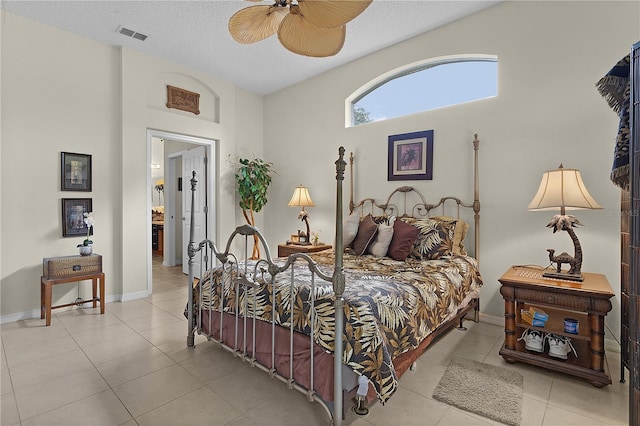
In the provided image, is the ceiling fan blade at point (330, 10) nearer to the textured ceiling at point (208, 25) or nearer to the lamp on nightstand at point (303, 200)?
the textured ceiling at point (208, 25)

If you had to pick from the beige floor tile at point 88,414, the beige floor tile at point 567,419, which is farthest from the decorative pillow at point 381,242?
the beige floor tile at point 88,414

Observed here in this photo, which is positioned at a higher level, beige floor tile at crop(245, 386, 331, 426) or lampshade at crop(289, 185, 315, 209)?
lampshade at crop(289, 185, 315, 209)

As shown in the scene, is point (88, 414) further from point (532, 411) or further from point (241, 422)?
point (532, 411)

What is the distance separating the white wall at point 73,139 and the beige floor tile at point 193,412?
8.70ft

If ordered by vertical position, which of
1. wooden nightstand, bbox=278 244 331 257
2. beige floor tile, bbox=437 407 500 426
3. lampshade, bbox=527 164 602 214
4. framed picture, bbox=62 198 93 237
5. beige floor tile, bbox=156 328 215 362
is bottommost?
beige floor tile, bbox=437 407 500 426

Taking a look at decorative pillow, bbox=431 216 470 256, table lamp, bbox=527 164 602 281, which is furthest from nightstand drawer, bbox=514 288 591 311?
decorative pillow, bbox=431 216 470 256

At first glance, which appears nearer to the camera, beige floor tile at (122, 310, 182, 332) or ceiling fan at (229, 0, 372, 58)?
ceiling fan at (229, 0, 372, 58)

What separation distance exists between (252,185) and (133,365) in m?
3.08

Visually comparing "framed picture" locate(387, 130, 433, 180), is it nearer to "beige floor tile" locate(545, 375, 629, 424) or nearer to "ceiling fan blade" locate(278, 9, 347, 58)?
"ceiling fan blade" locate(278, 9, 347, 58)

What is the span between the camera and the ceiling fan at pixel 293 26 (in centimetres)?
173

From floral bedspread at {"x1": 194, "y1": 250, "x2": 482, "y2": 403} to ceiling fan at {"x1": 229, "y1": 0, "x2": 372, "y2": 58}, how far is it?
4.75 ft

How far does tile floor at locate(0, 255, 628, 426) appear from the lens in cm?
179

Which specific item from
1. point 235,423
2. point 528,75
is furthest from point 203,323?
point 528,75

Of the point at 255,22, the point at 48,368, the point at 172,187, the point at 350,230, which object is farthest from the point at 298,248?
the point at 172,187
